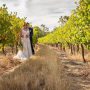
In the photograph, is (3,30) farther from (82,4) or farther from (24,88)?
(24,88)

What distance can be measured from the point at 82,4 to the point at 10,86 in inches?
484

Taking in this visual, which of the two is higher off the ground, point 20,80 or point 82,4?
point 82,4

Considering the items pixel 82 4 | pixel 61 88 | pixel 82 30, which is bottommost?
pixel 61 88

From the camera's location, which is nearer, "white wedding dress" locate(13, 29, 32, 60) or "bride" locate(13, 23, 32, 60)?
"bride" locate(13, 23, 32, 60)

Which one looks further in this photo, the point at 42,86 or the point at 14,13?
the point at 14,13

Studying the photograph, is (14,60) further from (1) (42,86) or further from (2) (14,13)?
(2) (14,13)

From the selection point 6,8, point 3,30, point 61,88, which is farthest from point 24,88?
point 6,8

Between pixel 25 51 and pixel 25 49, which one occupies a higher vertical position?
pixel 25 49

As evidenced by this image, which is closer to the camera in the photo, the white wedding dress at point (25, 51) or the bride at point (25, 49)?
the bride at point (25, 49)

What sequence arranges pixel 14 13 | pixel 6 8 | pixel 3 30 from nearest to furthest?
pixel 3 30, pixel 6 8, pixel 14 13

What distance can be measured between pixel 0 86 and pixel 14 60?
400 inches

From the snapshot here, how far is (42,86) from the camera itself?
9.88m

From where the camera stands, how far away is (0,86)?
9258 millimetres

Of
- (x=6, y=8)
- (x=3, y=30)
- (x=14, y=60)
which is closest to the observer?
(x=14, y=60)
